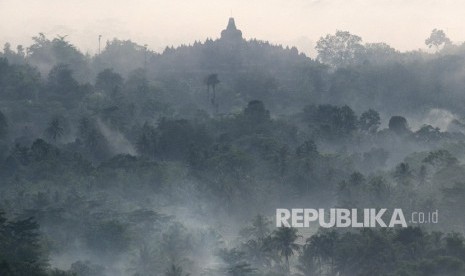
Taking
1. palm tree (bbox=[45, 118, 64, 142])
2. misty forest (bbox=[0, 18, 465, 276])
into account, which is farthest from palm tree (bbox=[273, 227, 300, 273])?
palm tree (bbox=[45, 118, 64, 142])

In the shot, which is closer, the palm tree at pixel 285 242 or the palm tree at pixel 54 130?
the palm tree at pixel 285 242

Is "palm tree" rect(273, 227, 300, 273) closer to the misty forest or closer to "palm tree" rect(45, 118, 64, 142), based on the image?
the misty forest

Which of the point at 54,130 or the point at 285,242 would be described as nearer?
the point at 285,242

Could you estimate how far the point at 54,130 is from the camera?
194 m

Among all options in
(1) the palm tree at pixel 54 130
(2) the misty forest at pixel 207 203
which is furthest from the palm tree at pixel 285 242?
(1) the palm tree at pixel 54 130

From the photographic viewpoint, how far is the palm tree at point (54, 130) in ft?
635

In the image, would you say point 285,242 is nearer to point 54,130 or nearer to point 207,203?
point 207,203

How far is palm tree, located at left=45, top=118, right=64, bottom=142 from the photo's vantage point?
194 m

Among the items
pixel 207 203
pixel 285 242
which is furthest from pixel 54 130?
pixel 285 242

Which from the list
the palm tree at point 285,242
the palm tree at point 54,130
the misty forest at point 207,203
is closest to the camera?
the misty forest at point 207,203

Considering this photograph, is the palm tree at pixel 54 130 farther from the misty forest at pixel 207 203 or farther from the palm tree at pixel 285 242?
the palm tree at pixel 285 242

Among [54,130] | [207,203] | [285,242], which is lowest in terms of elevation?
[285,242]

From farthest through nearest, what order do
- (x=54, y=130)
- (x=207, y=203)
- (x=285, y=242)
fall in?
(x=54, y=130) < (x=207, y=203) < (x=285, y=242)

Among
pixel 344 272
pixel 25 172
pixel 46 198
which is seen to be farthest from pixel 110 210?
pixel 344 272
